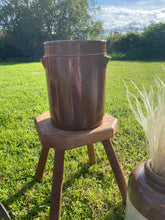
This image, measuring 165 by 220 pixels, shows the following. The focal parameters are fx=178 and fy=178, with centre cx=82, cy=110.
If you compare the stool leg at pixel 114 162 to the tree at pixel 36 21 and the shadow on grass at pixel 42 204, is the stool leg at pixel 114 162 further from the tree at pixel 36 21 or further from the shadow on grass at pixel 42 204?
the tree at pixel 36 21

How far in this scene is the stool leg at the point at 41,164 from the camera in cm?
149

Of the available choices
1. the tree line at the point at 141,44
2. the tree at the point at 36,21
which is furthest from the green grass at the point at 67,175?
the tree at the point at 36,21

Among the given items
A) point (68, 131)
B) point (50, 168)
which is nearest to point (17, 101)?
point (50, 168)

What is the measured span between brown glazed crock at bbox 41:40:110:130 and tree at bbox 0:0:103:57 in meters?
16.8

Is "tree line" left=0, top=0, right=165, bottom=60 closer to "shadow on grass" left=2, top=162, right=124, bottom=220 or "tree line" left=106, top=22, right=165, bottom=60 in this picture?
"tree line" left=106, top=22, right=165, bottom=60

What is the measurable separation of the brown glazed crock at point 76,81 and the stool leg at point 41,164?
0.44 metres

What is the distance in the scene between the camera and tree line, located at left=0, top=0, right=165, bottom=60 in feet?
46.5

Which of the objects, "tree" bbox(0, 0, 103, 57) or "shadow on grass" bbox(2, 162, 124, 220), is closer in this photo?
"shadow on grass" bbox(2, 162, 124, 220)

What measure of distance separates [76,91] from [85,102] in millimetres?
87

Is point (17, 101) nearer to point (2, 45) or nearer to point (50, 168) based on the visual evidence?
point (50, 168)

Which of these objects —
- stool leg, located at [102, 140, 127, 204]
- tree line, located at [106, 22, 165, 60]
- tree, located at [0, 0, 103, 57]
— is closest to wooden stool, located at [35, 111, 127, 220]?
stool leg, located at [102, 140, 127, 204]

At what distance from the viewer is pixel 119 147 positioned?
2.23 m

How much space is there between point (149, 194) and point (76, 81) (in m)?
0.67

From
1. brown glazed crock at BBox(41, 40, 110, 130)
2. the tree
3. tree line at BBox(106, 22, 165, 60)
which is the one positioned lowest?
brown glazed crock at BBox(41, 40, 110, 130)
